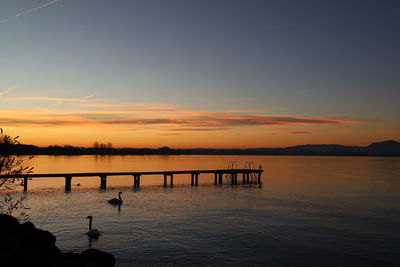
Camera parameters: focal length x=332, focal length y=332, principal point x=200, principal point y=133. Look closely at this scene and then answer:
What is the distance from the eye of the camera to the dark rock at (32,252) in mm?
13375

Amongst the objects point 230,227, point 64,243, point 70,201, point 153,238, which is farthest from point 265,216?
point 70,201

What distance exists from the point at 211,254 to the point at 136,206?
1966 centimetres

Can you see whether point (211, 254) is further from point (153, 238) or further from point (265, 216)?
point (265, 216)

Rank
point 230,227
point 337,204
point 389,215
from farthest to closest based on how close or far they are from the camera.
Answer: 1. point 337,204
2. point 389,215
3. point 230,227

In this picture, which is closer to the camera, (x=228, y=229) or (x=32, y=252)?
(x=32, y=252)

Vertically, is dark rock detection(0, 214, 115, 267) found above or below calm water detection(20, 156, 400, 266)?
above

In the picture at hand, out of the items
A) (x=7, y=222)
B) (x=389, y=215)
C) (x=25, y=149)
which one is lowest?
(x=389, y=215)

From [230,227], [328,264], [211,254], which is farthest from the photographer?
[230,227]

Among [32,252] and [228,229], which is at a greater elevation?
[32,252]

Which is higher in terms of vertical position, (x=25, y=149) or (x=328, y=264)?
(x=25, y=149)

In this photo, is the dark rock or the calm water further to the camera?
the calm water

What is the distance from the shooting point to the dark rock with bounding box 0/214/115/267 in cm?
1338

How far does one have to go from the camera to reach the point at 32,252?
14.1 m

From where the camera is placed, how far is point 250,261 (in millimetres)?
20469
